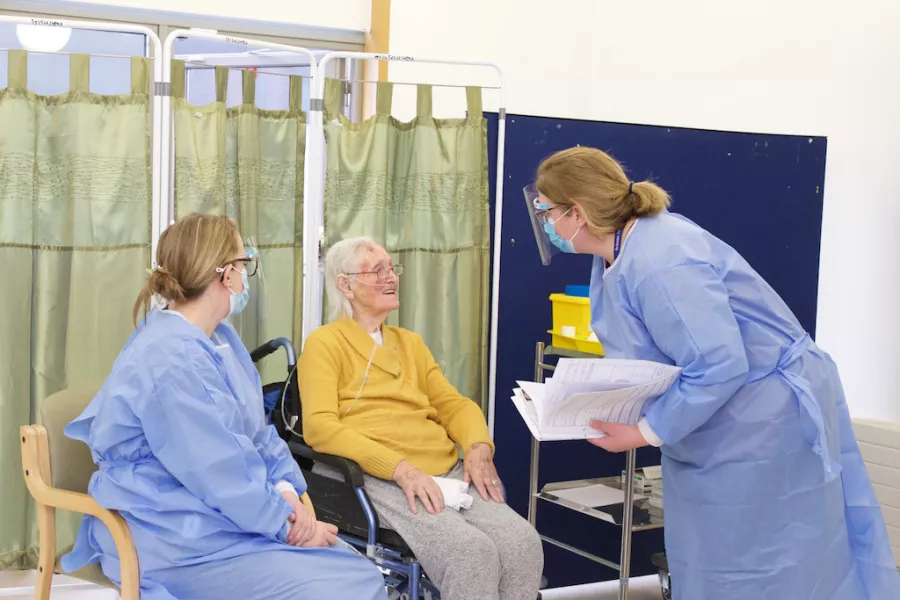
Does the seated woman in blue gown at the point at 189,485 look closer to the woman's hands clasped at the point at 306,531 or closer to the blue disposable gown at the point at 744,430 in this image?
the woman's hands clasped at the point at 306,531

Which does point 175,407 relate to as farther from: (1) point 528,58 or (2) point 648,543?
(1) point 528,58

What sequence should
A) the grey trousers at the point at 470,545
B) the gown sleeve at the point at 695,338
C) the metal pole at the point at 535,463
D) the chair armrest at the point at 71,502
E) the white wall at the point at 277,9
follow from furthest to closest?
1. the white wall at the point at 277,9
2. the metal pole at the point at 535,463
3. the grey trousers at the point at 470,545
4. the chair armrest at the point at 71,502
5. the gown sleeve at the point at 695,338

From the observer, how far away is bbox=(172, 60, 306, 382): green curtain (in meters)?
2.97

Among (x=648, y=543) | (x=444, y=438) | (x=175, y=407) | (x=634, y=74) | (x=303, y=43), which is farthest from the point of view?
(x=303, y=43)

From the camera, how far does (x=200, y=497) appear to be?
2.06 m

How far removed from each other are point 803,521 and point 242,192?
6.26ft

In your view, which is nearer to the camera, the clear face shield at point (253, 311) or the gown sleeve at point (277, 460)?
the gown sleeve at point (277, 460)

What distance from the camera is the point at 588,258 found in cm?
357

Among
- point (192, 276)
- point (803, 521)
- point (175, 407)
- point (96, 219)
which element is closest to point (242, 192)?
point (96, 219)

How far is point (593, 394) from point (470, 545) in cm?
64

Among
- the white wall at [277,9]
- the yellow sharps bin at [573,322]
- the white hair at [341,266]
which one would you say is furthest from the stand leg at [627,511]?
the white wall at [277,9]

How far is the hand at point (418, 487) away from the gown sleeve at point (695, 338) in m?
0.78

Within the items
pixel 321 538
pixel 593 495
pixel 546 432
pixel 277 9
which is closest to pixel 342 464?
pixel 321 538

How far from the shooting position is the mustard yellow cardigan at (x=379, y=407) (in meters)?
2.64
